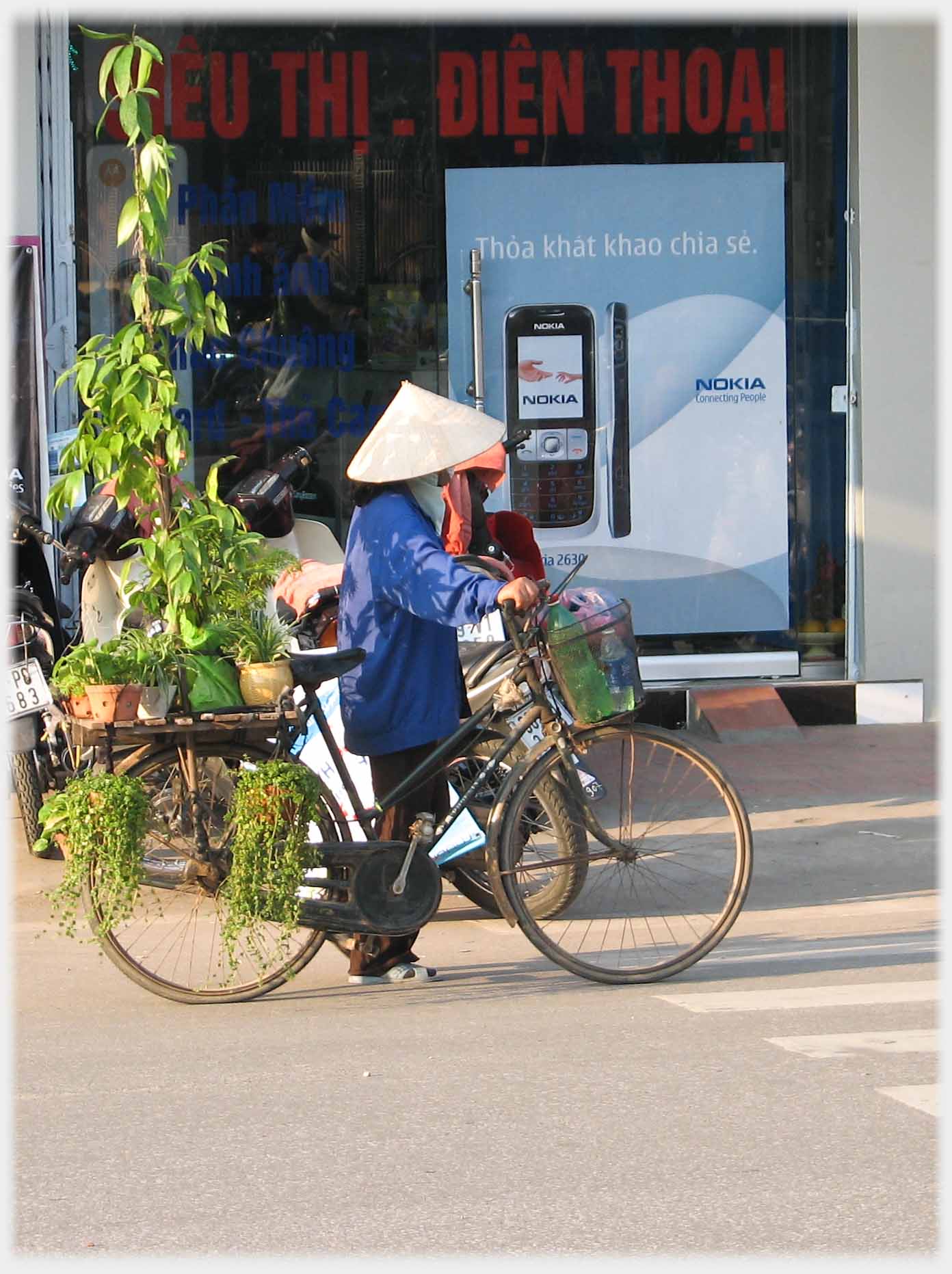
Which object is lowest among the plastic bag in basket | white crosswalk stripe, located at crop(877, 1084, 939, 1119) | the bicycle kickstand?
white crosswalk stripe, located at crop(877, 1084, 939, 1119)

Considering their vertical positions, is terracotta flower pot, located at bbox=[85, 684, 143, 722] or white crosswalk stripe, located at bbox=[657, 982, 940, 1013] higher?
terracotta flower pot, located at bbox=[85, 684, 143, 722]

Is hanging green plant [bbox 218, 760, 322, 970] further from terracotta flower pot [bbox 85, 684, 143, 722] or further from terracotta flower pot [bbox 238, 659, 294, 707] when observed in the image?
terracotta flower pot [bbox 85, 684, 143, 722]

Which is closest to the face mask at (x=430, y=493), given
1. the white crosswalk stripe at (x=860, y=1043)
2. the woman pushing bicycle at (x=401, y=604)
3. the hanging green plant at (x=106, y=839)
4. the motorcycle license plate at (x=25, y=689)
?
the woman pushing bicycle at (x=401, y=604)

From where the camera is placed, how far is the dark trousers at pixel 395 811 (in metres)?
5.67

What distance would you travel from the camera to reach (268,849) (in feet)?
17.4

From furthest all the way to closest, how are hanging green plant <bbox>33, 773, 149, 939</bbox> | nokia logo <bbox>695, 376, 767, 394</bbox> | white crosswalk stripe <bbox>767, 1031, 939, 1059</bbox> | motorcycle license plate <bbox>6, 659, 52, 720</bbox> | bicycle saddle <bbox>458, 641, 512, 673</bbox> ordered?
nokia logo <bbox>695, 376, 767, 394</bbox>, motorcycle license plate <bbox>6, 659, 52, 720</bbox>, bicycle saddle <bbox>458, 641, 512, 673</bbox>, hanging green plant <bbox>33, 773, 149, 939</bbox>, white crosswalk stripe <bbox>767, 1031, 939, 1059</bbox>

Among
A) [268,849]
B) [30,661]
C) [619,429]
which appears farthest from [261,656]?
[619,429]

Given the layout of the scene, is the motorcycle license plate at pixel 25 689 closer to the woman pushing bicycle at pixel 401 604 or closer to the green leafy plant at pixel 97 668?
the green leafy plant at pixel 97 668

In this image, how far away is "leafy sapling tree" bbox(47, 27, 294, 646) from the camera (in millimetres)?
5473

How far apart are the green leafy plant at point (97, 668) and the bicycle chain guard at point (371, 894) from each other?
0.79m

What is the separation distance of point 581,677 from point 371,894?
0.92 meters

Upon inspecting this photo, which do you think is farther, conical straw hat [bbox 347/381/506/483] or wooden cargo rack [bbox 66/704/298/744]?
conical straw hat [bbox 347/381/506/483]

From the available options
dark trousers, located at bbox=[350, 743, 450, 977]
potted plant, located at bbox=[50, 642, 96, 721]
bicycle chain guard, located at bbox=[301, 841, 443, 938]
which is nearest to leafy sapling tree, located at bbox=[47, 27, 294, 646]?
potted plant, located at bbox=[50, 642, 96, 721]

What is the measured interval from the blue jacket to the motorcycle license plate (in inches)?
72.0
